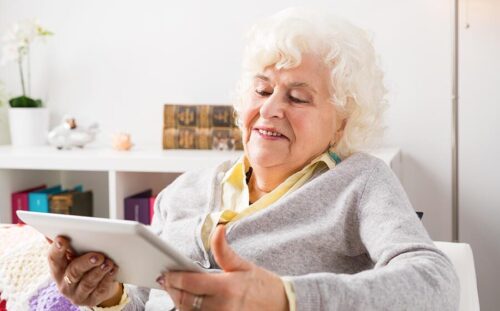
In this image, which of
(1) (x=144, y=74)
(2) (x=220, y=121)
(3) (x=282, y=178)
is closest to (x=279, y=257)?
(3) (x=282, y=178)

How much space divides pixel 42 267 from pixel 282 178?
55cm

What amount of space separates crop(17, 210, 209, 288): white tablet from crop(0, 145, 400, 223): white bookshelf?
1288 mm

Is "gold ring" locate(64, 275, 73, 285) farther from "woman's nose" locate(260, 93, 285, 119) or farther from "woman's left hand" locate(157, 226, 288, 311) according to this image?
"woman's nose" locate(260, 93, 285, 119)

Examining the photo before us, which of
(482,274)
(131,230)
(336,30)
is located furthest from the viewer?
(482,274)

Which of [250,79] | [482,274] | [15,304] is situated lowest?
[482,274]

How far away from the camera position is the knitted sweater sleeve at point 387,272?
0.93 meters

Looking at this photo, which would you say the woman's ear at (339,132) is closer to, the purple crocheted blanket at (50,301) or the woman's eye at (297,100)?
the woman's eye at (297,100)

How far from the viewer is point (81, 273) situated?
1.07 meters

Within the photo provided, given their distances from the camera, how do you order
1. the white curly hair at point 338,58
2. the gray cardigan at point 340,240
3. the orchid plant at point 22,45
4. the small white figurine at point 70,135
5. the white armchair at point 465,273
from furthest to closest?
the orchid plant at point 22,45 < the small white figurine at point 70,135 < the white curly hair at point 338,58 < the white armchair at point 465,273 < the gray cardigan at point 340,240

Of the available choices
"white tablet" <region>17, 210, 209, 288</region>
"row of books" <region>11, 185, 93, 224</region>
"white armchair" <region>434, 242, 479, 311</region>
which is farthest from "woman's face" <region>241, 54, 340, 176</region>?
"row of books" <region>11, 185, 93, 224</region>

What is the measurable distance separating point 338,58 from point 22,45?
1944 millimetres

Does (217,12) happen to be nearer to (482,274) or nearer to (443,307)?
(482,274)

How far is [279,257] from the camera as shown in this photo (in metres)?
1.27

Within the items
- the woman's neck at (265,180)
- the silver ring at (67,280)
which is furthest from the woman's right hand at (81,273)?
the woman's neck at (265,180)
